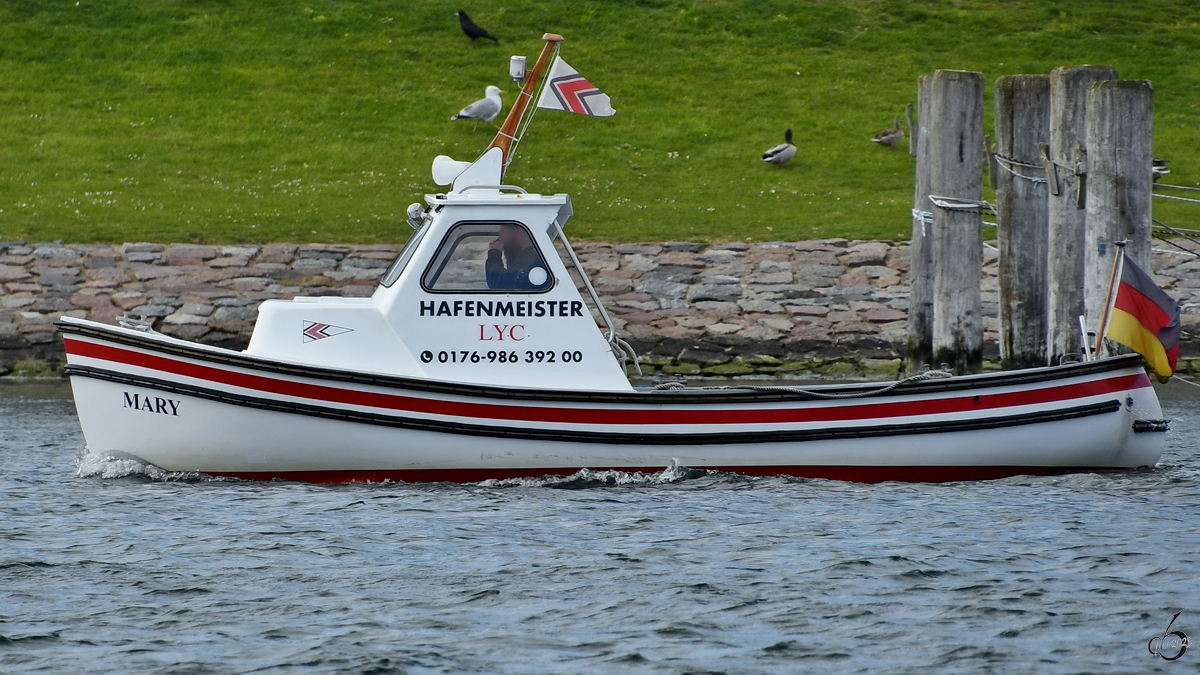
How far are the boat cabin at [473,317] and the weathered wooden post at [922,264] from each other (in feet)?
14.0

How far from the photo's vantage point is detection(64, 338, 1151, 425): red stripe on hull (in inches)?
414

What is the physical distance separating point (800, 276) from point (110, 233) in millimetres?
9342

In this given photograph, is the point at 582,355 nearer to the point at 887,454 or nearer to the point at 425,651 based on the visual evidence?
the point at 887,454

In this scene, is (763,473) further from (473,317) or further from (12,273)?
(12,273)

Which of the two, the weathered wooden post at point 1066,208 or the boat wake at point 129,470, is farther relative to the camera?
the weathered wooden post at point 1066,208

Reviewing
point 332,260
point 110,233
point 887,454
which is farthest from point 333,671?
point 110,233

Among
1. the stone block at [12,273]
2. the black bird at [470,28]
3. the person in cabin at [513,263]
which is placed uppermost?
the black bird at [470,28]

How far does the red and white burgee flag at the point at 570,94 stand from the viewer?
11.8 metres

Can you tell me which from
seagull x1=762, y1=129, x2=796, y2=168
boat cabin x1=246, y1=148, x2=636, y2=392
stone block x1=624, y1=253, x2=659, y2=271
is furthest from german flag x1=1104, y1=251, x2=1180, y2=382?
seagull x1=762, y1=129, x2=796, y2=168

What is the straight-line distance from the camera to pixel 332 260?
19.9 metres

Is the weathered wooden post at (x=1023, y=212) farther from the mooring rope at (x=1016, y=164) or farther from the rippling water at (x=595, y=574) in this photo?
the rippling water at (x=595, y=574)

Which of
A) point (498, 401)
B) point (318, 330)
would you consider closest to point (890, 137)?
point (498, 401)

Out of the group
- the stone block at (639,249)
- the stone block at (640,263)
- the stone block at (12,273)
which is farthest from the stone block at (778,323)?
the stone block at (12,273)

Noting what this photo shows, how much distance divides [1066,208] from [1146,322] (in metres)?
1.94
